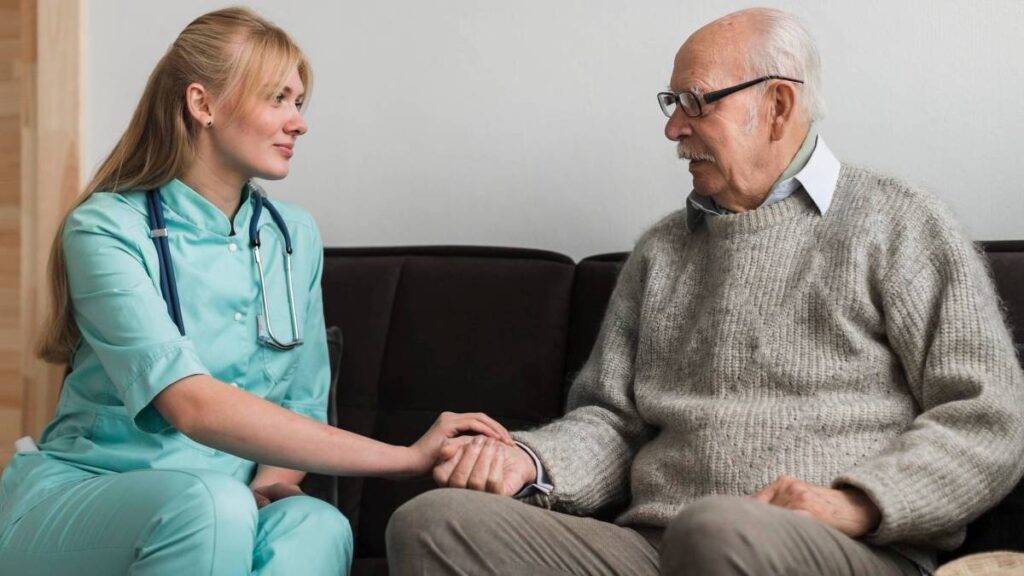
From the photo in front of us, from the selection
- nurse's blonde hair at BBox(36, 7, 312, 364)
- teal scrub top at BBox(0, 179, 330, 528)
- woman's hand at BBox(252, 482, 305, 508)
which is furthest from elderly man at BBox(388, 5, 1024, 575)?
nurse's blonde hair at BBox(36, 7, 312, 364)

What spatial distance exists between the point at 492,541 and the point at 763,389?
0.49 meters

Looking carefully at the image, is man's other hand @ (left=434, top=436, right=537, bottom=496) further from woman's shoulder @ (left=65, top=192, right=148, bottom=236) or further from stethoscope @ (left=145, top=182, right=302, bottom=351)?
woman's shoulder @ (left=65, top=192, right=148, bottom=236)

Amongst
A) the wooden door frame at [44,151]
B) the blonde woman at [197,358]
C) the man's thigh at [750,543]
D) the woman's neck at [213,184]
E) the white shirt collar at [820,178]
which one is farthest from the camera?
the wooden door frame at [44,151]

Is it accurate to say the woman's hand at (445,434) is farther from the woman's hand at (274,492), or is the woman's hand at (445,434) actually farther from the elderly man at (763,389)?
the woman's hand at (274,492)

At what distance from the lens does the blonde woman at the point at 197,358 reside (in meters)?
1.70

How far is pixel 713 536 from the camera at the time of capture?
1385 mm

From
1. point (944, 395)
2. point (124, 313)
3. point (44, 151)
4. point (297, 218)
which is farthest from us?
point (44, 151)

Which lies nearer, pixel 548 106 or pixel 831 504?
pixel 831 504

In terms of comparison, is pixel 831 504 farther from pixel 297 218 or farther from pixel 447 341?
pixel 297 218

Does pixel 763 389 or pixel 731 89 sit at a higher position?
pixel 731 89

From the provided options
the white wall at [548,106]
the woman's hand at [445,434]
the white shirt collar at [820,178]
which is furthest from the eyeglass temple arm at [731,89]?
the woman's hand at [445,434]

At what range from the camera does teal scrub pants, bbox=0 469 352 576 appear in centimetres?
162

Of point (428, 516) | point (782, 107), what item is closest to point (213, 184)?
point (428, 516)

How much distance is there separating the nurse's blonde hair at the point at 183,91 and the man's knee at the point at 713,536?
1058mm
